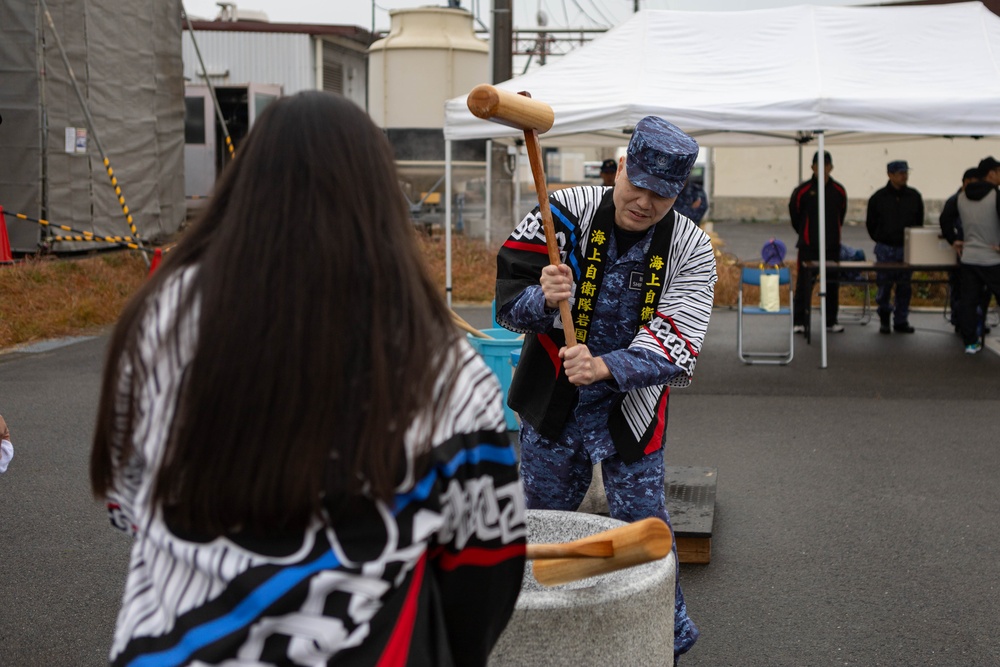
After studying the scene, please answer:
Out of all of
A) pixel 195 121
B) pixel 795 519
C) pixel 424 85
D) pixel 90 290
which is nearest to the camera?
pixel 795 519

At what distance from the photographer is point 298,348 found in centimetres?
140

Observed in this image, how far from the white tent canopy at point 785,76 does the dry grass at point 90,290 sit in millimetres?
2225

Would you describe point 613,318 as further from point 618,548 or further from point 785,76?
point 785,76

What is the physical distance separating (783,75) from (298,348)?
8.70 metres

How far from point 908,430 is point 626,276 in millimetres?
4824

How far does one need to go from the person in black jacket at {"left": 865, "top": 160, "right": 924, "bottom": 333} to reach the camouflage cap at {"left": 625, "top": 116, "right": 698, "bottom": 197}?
8.74 meters

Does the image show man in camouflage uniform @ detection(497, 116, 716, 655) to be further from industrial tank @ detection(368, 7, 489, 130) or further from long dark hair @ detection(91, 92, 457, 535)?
industrial tank @ detection(368, 7, 489, 130)

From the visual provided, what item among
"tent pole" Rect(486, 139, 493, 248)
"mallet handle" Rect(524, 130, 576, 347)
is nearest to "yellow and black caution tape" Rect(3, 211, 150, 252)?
"tent pole" Rect(486, 139, 493, 248)

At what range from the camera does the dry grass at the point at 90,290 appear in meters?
10.8

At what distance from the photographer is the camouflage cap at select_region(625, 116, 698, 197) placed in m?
2.91

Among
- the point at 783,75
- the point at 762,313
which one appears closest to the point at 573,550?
the point at 762,313

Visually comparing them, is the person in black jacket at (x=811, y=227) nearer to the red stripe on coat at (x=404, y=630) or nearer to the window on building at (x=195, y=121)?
the red stripe on coat at (x=404, y=630)

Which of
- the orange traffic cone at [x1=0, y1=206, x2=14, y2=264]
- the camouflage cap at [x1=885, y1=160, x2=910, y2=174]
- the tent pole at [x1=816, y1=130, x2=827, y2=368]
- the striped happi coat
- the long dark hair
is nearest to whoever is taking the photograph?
the long dark hair

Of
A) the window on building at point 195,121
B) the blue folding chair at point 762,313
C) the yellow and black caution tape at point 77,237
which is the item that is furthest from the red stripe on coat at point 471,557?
the window on building at point 195,121
